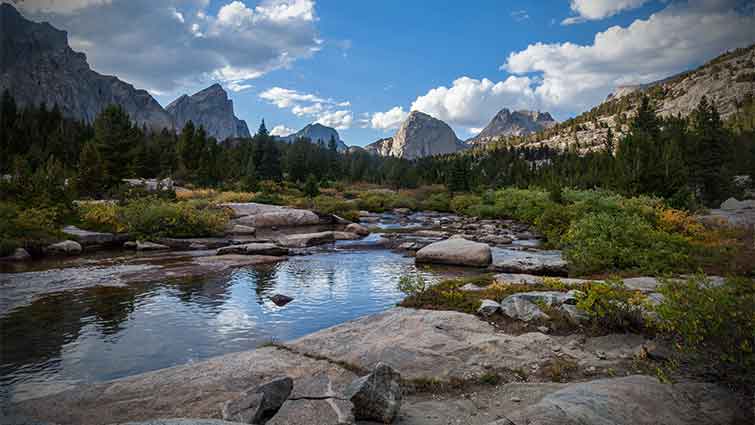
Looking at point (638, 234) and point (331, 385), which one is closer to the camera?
point (331, 385)

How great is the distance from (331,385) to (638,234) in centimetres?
1399

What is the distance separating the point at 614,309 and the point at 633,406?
359cm

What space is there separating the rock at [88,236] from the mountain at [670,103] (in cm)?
10946

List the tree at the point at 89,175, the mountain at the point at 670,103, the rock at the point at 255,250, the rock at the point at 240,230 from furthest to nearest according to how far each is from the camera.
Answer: the mountain at the point at 670,103 → the tree at the point at 89,175 → the rock at the point at 240,230 → the rock at the point at 255,250

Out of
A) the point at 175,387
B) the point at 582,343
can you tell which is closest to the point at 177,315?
the point at 175,387

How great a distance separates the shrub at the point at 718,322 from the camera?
506cm

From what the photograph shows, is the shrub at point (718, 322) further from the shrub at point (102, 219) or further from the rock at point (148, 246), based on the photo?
the shrub at point (102, 219)

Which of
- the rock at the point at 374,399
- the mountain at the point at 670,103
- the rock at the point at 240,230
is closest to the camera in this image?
the rock at the point at 374,399

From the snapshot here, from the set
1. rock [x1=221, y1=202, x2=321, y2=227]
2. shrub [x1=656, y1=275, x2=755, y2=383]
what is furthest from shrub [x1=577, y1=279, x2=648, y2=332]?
rock [x1=221, y1=202, x2=321, y2=227]

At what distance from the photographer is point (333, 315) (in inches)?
452

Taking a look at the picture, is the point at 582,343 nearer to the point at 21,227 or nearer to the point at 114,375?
the point at 114,375

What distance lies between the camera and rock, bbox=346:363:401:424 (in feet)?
16.2

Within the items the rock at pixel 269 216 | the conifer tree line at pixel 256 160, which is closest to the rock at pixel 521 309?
the conifer tree line at pixel 256 160

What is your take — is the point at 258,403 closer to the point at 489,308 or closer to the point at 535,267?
the point at 489,308
